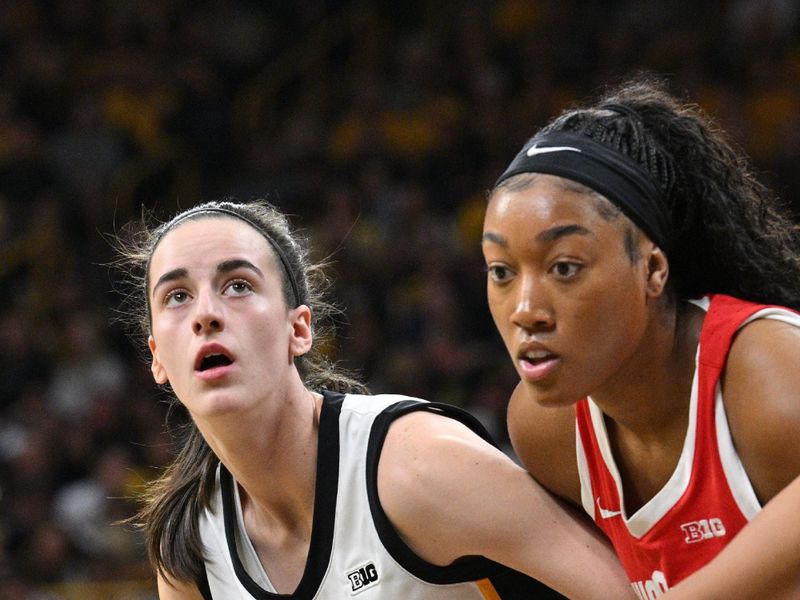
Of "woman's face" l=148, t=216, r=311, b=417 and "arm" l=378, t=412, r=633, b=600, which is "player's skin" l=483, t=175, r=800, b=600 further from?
"woman's face" l=148, t=216, r=311, b=417

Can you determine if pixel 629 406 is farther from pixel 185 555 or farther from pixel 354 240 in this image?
pixel 354 240

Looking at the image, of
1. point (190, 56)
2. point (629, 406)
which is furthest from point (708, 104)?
point (629, 406)

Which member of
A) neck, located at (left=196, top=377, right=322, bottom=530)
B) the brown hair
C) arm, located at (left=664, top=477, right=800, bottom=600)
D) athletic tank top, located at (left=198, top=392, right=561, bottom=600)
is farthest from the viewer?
the brown hair

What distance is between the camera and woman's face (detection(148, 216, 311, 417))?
2543 mm

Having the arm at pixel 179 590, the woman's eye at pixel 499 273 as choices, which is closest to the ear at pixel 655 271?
the woman's eye at pixel 499 273

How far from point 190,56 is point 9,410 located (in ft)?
8.58

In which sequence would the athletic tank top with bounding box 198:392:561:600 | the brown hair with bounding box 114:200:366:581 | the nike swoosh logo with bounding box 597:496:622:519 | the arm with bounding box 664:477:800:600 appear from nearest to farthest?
the arm with bounding box 664:477:800:600, the nike swoosh logo with bounding box 597:496:622:519, the athletic tank top with bounding box 198:392:561:600, the brown hair with bounding box 114:200:366:581

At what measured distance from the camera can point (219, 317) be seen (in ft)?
8.38

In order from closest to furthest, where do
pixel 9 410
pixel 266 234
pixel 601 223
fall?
pixel 601 223, pixel 266 234, pixel 9 410

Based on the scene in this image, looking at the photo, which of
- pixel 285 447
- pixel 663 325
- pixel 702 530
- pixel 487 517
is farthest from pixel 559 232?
pixel 285 447

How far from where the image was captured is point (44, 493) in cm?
576

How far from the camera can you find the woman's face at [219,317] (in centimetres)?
254

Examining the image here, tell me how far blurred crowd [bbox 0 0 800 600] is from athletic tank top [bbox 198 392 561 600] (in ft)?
8.65

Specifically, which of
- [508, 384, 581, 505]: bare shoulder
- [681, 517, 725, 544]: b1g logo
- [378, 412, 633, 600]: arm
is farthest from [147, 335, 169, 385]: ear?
[681, 517, 725, 544]: b1g logo
